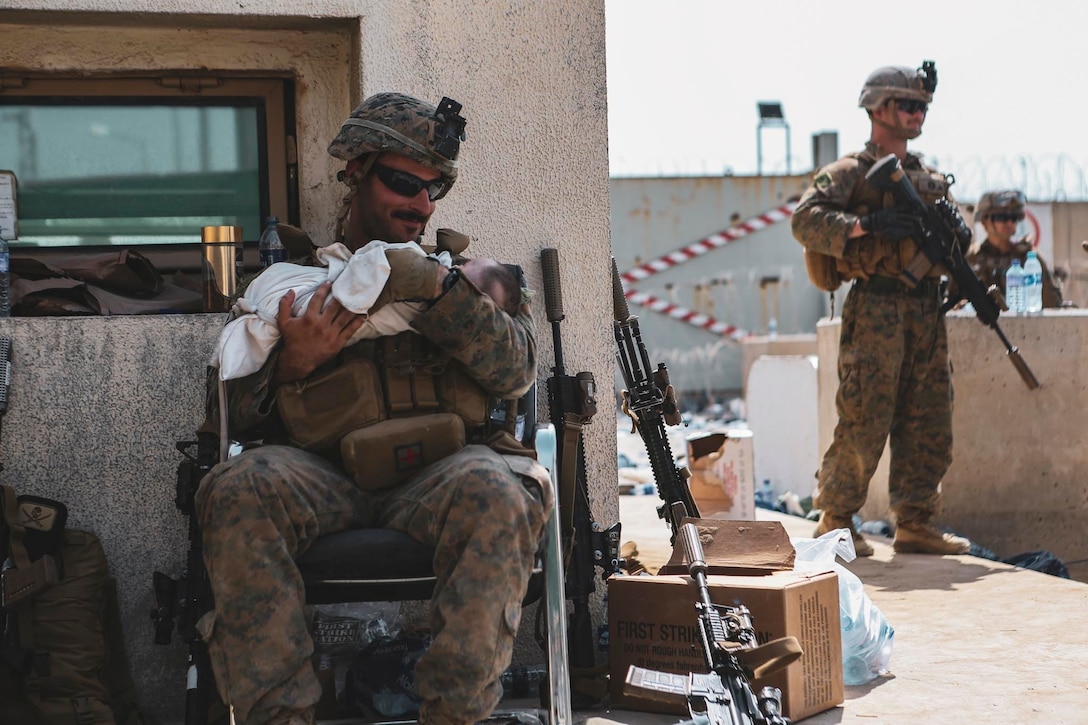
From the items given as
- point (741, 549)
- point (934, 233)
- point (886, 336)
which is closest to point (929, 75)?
point (934, 233)

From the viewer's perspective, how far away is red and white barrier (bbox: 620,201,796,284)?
16219mm

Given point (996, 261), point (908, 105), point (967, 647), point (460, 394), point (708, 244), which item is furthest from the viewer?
point (708, 244)

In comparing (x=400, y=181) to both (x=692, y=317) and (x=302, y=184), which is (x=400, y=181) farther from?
(x=692, y=317)

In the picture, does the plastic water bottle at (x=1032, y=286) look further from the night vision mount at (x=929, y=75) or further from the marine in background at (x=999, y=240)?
the night vision mount at (x=929, y=75)

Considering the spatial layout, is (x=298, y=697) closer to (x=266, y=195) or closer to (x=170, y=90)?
(x=266, y=195)

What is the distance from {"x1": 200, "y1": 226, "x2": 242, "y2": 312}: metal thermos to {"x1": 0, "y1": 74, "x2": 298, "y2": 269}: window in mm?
409

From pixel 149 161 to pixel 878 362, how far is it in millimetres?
3208

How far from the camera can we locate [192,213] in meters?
3.93

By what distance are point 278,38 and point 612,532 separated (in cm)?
181

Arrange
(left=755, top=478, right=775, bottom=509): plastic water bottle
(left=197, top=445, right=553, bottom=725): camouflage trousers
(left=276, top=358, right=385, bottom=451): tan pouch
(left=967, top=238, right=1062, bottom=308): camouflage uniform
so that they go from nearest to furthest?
(left=197, top=445, right=553, bottom=725): camouflage trousers < (left=276, top=358, right=385, bottom=451): tan pouch < (left=755, top=478, right=775, bottom=509): plastic water bottle < (left=967, top=238, right=1062, bottom=308): camouflage uniform

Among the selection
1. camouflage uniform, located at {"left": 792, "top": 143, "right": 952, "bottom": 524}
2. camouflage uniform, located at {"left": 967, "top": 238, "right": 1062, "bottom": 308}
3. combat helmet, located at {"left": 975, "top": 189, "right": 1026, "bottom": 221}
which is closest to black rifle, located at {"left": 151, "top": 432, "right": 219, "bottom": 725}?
camouflage uniform, located at {"left": 792, "top": 143, "right": 952, "bottom": 524}

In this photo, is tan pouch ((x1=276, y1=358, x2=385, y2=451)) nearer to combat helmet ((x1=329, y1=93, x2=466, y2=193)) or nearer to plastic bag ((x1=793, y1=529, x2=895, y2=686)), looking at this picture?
combat helmet ((x1=329, y1=93, x2=466, y2=193))

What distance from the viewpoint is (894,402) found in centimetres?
550

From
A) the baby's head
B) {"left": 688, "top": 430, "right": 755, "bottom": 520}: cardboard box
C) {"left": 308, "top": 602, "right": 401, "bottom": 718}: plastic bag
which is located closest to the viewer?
the baby's head
